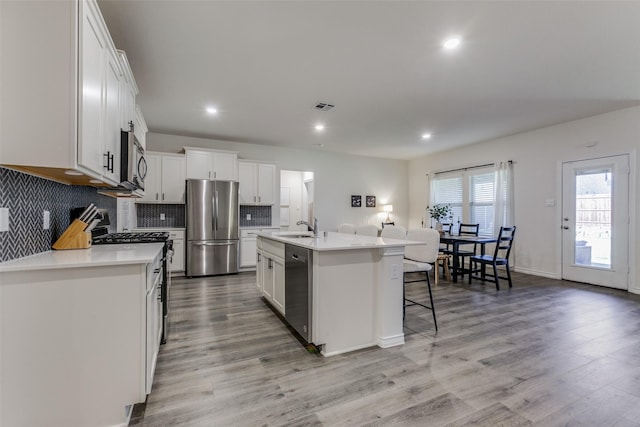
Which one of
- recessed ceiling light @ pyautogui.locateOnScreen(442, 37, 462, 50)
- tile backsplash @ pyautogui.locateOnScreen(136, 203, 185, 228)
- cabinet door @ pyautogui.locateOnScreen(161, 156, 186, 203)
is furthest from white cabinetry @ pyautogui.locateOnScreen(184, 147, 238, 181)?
recessed ceiling light @ pyautogui.locateOnScreen(442, 37, 462, 50)

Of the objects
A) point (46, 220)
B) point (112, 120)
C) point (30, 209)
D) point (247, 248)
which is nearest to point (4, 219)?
point (30, 209)

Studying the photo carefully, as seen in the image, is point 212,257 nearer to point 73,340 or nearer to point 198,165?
point 198,165

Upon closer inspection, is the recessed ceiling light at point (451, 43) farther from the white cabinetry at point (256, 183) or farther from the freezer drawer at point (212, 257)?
the freezer drawer at point (212, 257)

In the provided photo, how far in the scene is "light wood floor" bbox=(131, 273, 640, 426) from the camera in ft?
5.52

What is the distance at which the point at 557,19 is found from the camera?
2.34 metres

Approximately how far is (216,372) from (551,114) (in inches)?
220

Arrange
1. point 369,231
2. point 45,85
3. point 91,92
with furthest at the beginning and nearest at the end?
point 369,231, point 91,92, point 45,85

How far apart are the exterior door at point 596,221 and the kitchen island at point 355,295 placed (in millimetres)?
4169

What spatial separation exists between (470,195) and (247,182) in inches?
189

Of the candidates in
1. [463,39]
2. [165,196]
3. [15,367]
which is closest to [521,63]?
[463,39]

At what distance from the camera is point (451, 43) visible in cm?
266

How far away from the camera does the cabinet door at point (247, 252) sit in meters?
5.75

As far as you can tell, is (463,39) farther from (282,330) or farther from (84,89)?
(282,330)

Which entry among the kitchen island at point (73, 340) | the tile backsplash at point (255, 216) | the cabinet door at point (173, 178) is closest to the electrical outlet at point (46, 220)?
the kitchen island at point (73, 340)
